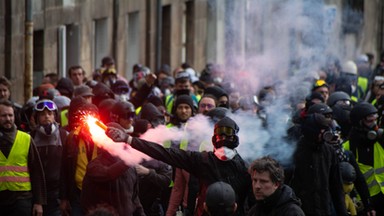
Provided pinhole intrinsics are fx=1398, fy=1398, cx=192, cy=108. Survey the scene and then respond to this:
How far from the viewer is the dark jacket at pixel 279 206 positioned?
9812 mm

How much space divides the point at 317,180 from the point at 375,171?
1816 millimetres

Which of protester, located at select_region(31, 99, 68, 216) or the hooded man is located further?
protester, located at select_region(31, 99, 68, 216)

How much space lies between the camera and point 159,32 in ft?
90.5

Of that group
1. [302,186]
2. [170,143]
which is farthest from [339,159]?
[170,143]

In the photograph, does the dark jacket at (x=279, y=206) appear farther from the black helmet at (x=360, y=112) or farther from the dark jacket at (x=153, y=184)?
the black helmet at (x=360, y=112)

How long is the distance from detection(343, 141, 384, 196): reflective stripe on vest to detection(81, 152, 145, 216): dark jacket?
3644 millimetres

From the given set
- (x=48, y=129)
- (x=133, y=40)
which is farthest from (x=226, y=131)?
(x=133, y=40)

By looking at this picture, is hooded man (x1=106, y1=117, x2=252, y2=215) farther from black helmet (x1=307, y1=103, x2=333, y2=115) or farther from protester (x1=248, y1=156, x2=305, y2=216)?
black helmet (x1=307, y1=103, x2=333, y2=115)

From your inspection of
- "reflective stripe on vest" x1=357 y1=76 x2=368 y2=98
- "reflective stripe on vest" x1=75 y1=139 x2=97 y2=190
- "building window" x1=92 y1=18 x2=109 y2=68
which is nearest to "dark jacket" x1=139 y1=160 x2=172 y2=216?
"reflective stripe on vest" x1=75 y1=139 x2=97 y2=190

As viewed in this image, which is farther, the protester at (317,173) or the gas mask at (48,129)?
the gas mask at (48,129)

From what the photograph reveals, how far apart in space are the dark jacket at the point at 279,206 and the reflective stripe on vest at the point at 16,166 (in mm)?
3309

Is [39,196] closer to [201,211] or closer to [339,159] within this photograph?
[201,211]

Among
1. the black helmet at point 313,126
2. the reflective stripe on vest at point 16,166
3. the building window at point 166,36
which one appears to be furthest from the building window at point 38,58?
the reflective stripe on vest at point 16,166

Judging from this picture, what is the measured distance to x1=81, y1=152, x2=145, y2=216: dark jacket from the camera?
11.7 metres
